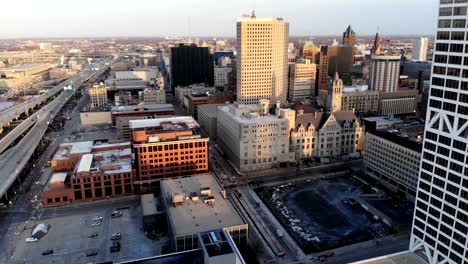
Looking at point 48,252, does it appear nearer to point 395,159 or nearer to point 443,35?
point 443,35

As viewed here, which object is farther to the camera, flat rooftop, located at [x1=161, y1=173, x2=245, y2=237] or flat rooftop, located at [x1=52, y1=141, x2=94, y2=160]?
flat rooftop, located at [x1=52, y1=141, x2=94, y2=160]

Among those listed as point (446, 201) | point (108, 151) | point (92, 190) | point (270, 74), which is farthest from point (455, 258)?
A: point (270, 74)

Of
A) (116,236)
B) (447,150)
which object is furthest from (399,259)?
(116,236)

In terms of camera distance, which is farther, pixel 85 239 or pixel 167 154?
pixel 167 154

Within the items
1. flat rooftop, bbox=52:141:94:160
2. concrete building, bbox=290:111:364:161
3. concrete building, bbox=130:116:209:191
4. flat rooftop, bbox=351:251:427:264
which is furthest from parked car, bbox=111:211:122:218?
flat rooftop, bbox=351:251:427:264

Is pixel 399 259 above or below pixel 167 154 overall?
below

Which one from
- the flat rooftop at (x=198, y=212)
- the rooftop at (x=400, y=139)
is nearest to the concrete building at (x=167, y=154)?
the flat rooftop at (x=198, y=212)

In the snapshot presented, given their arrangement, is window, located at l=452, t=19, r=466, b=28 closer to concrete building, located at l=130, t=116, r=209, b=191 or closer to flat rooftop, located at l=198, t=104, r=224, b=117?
concrete building, located at l=130, t=116, r=209, b=191

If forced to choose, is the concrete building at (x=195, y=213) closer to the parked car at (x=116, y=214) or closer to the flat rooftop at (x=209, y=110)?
the parked car at (x=116, y=214)
